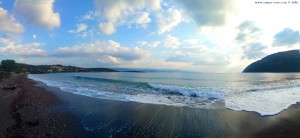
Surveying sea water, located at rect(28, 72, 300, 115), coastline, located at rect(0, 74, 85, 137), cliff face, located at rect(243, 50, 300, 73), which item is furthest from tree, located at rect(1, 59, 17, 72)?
cliff face, located at rect(243, 50, 300, 73)

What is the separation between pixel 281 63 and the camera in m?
173

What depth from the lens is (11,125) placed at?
8984 mm

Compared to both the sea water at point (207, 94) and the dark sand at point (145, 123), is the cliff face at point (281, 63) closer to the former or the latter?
the sea water at point (207, 94)

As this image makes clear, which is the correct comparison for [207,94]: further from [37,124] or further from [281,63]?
[281,63]

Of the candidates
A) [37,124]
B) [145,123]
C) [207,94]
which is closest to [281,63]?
[207,94]

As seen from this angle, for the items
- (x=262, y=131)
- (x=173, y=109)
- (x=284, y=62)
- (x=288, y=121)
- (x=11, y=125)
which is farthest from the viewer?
(x=284, y=62)

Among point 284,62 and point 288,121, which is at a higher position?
point 284,62

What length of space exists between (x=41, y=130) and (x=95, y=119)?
254 centimetres

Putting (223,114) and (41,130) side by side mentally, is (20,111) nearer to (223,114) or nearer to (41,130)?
(41,130)

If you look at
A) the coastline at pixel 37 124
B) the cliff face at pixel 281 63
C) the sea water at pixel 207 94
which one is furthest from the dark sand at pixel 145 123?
the cliff face at pixel 281 63

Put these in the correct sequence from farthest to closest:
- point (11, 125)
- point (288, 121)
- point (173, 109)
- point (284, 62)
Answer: point (284, 62) → point (173, 109) → point (288, 121) → point (11, 125)

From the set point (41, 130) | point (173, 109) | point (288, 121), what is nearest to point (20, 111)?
point (41, 130)

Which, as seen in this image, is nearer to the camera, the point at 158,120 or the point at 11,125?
the point at 11,125

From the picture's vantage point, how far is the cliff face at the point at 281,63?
162275mm
